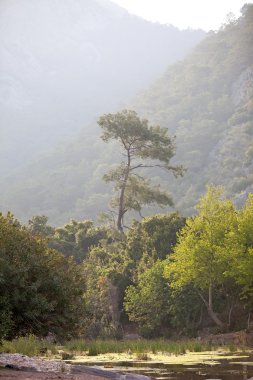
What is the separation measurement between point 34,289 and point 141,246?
37053 millimetres

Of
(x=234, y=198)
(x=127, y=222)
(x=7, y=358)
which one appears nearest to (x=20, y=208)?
(x=127, y=222)

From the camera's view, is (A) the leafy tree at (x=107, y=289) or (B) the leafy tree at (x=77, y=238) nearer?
(A) the leafy tree at (x=107, y=289)

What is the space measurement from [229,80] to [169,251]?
130766 mm

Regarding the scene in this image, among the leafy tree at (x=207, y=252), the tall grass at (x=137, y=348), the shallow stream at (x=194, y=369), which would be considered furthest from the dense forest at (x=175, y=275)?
the shallow stream at (x=194, y=369)

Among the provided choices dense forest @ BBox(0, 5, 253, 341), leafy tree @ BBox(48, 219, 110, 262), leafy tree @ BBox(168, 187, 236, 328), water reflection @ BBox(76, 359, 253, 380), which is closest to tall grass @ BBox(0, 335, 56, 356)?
dense forest @ BBox(0, 5, 253, 341)

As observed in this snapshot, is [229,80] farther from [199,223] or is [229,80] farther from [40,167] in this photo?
[199,223]

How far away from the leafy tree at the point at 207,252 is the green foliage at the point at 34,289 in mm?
21713

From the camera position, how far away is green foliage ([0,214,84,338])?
25938 millimetres

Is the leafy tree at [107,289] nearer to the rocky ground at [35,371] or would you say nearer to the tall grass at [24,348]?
the tall grass at [24,348]

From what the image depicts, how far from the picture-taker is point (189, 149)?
160375mm

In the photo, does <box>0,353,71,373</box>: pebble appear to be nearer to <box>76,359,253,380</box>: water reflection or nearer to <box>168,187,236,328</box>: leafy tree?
<box>76,359,253,380</box>: water reflection

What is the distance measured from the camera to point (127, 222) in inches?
5231

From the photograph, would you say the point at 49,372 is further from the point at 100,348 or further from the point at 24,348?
the point at 100,348

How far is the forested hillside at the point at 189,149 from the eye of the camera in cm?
14438
